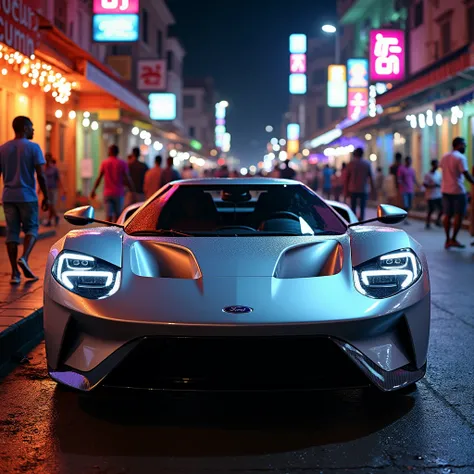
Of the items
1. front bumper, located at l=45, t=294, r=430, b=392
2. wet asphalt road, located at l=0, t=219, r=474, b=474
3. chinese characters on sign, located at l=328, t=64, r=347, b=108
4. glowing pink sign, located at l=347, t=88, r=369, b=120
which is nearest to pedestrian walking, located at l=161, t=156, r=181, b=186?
wet asphalt road, located at l=0, t=219, r=474, b=474

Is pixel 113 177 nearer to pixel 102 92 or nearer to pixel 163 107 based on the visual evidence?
pixel 102 92

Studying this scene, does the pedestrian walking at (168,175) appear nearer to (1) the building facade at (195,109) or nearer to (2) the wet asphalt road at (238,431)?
(2) the wet asphalt road at (238,431)

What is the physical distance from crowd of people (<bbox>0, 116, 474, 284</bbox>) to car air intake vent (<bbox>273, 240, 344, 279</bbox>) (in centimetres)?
432

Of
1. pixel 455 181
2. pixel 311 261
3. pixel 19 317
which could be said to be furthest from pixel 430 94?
pixel 311 261

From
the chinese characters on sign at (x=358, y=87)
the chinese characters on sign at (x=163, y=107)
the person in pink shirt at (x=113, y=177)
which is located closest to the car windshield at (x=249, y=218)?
the person in pink shirt at (x=113, y=177)

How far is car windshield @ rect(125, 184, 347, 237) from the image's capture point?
4941 mm

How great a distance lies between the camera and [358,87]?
1565 inches

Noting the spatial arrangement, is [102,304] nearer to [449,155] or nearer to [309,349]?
[309,349]

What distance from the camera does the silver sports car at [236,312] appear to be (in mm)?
3629

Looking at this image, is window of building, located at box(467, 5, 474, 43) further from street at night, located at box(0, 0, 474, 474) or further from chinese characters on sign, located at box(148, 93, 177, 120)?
street at night, located at box(0, 0, 474, 474)

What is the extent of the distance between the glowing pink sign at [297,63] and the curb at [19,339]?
5690cm

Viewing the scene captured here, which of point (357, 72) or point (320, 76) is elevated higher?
point (320, 76)

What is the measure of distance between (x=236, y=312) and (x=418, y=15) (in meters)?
32.3

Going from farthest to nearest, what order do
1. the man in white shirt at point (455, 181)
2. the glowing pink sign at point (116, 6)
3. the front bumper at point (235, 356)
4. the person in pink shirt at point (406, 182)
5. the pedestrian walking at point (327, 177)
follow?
the pedestrian walking at point (327, 177)
the glowing pink sign at point (116, 6)
the person in pink shirt at point (406, 182)
the man in white shirt at point (455, 181)
the front bumper at point (235, 356)
